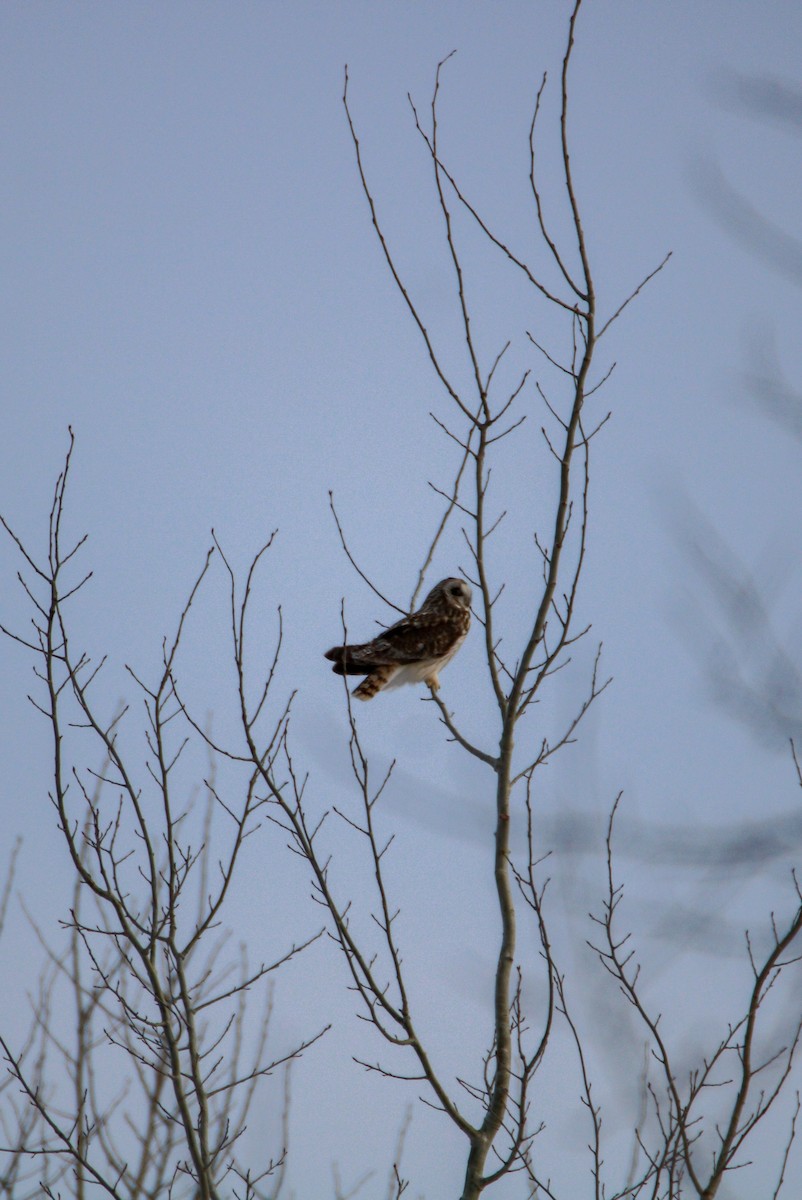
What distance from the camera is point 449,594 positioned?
935 centimetres

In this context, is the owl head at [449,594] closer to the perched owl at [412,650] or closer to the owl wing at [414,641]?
the perched owl at [412,650]

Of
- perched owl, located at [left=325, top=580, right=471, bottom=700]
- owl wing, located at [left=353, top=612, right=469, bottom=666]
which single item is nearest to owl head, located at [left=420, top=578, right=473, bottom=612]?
perched owl, located at [left=325, top=580, right=471, bottom=700]

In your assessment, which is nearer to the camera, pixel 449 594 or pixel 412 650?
pixel 412 650

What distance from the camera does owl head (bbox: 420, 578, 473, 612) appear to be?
364 inches

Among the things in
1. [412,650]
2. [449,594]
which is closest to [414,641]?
[412,650]

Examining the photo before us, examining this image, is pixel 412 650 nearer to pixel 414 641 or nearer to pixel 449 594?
pixel 414 641

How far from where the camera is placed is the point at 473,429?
4574 millimetres

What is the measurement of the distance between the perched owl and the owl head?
1.1 inches

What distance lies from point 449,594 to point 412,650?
4.14 ft

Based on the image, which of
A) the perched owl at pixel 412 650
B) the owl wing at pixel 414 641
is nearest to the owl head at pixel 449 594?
the perched owl at pixel 412 650

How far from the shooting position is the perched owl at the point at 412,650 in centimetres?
785

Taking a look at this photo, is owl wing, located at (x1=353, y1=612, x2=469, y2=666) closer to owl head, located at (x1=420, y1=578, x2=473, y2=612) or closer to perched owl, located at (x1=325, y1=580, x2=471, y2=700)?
perched owl, located at (x1=325, y1=580, x2=471, y2=700)

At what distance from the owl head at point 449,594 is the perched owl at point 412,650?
3 centimetres

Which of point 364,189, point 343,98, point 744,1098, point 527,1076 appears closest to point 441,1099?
point 527,1076
